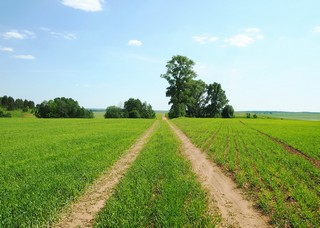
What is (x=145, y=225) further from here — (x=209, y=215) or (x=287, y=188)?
(x=287, y=188)

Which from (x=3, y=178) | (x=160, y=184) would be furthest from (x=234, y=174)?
(x=3, y=178)

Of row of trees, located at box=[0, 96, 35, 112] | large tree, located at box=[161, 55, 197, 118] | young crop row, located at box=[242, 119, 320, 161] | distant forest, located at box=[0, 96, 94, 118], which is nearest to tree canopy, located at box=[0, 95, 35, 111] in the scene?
row of trees, located at box=[0, 96, 35, 112]

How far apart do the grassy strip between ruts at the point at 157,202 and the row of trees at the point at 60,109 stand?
397ft

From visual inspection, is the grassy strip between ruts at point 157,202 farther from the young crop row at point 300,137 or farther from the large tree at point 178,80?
the large tree at point 178,80

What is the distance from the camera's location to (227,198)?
1010 cm

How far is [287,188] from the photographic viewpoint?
11.0 m

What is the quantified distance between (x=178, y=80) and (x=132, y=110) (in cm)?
5016

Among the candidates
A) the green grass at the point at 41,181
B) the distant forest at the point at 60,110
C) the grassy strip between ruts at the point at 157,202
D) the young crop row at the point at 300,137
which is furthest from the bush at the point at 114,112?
the grassy strip between ruts at the point at 157,202

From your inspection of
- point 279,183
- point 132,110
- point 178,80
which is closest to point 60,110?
point 132,110

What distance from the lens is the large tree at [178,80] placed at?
89.2 metres

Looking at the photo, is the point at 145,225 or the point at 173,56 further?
the point at 173,56

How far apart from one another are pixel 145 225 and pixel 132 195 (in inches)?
91.9

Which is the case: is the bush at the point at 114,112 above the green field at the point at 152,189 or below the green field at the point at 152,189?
above

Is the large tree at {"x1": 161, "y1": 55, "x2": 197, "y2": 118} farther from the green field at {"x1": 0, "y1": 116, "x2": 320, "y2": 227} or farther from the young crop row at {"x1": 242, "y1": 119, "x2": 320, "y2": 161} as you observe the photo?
the green field at {"x1": 0, "y1": 116, "x2": 320, "y2": 227}
